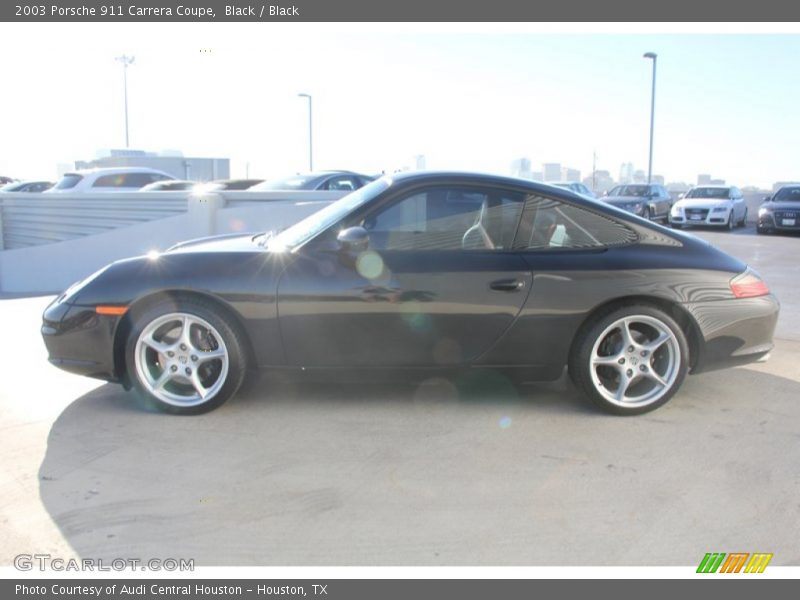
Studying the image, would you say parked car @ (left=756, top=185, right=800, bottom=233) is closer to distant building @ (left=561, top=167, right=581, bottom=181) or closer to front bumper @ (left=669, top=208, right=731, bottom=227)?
front bumper @ (left=669, top=208, right=731, bottom=227)

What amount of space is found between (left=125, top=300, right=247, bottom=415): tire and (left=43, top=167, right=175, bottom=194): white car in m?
12.5

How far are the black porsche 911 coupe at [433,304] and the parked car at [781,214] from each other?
15.4 meters

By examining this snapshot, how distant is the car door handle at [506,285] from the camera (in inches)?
152

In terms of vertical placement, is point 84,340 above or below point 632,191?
below

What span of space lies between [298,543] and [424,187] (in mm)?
2165

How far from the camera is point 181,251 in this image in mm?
4148

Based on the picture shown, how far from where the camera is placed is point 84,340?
12.8ft

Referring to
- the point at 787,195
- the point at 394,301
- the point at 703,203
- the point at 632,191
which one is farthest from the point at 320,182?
the point at 632,191

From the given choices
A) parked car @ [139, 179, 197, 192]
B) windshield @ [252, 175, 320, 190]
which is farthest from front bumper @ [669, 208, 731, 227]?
parked car @ [139, 179, 197, 192]

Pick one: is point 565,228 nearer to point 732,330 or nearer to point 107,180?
point 732,330

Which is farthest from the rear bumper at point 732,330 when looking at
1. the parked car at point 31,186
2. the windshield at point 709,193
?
the parked car at point 31,186

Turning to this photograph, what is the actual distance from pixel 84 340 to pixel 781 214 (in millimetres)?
17899

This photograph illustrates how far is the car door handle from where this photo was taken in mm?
3871

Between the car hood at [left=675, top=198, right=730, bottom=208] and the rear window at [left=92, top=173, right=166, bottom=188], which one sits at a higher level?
the rear window at [left=92, top=173, right=166, bottom=188]
